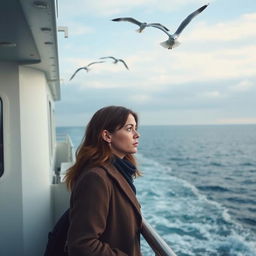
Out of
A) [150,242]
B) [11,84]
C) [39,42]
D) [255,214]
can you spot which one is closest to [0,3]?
[39,42]

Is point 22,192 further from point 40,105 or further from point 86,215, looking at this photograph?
point 86,215

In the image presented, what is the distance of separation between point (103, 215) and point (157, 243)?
0.49 m

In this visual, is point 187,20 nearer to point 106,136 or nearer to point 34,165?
point 34,165

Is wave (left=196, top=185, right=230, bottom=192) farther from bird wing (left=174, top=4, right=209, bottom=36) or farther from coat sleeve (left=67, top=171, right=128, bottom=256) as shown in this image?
coat sleeve (left=67, top=171, right=128, bottom=256)

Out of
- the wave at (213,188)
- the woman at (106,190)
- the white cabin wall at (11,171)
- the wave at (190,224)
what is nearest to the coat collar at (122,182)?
the woman at (106,190)

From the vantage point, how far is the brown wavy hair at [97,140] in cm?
158

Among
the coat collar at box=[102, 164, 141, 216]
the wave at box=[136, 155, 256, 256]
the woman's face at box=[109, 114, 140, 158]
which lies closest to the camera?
the coat collar at box=[102, 164, 141, 216]

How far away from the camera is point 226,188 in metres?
25.5

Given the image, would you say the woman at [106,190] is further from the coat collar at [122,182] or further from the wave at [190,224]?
the wave at [190,224]

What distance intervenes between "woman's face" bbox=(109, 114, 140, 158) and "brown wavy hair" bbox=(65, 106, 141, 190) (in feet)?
0.06

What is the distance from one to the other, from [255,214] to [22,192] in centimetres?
1583

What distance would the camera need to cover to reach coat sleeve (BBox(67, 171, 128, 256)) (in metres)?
1.39

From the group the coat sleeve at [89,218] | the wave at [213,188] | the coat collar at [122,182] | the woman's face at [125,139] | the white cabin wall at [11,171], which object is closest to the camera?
the coat sleeve at [89,218]

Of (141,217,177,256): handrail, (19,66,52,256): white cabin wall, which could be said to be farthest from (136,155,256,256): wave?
(141,217,177,256): handrail
